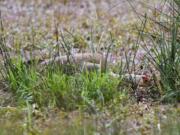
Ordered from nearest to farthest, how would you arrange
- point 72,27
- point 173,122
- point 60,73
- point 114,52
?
1. point 173,122
2. point 60,73
3. point 114,52
4. point 72,27

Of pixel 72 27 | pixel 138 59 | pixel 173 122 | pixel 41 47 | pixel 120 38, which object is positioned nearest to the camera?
pixel 173 122

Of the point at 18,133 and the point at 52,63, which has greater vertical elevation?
the point at 52,63

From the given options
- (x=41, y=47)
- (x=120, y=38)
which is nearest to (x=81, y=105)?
(x=41, y=47)

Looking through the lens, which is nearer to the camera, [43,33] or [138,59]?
[138,59]

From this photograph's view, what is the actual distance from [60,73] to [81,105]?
1.68 ft

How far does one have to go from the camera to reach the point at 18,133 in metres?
4.28

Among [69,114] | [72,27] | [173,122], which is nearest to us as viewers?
[173,122]

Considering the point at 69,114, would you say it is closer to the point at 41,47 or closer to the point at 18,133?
the point at 18,133

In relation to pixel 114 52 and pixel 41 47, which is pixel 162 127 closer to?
pixel 114 52

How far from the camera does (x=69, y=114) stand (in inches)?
183

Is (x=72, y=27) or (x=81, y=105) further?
(x=72, y=27)

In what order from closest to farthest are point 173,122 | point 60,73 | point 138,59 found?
point 173,122
point 60,73
point 138,59

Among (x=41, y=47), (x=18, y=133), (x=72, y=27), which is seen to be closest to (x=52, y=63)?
(x=18, y=133)

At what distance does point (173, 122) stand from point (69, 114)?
863 millimetres
